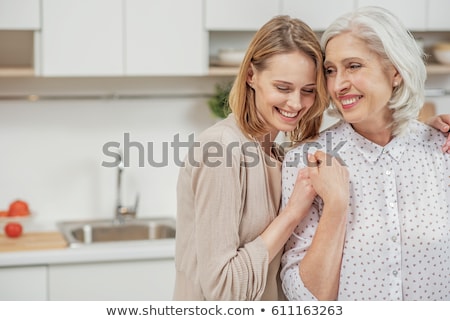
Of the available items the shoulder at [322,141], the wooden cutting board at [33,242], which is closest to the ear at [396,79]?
the shoulder at [322,141]

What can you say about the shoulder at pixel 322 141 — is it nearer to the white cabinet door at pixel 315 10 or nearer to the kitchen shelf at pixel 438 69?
the white cabinet door at pixel 315 10

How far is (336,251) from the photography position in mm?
1092

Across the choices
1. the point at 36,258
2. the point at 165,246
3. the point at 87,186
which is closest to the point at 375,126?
the point at 165,246

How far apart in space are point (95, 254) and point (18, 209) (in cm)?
34

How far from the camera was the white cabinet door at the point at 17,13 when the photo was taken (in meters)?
1.89

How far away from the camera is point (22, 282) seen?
1818 millimetres

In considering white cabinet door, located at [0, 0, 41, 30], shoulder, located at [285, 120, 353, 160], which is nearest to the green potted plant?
white cabinet door, located at [0, 0, 41, 30]

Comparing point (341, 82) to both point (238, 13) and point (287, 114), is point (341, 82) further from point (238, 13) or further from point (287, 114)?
point (238, 13)

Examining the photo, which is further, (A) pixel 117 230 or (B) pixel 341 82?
(A) pixel 117 230

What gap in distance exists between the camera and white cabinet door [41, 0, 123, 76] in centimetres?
192

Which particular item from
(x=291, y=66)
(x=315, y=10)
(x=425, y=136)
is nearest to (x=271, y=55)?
(x=291, y=66)

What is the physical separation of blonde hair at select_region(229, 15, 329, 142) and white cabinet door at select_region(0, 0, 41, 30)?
3.06 feet

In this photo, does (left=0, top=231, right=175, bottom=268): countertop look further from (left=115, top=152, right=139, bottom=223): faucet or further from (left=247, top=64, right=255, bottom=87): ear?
(left=247, top=64, right=255, bottom=87): ear

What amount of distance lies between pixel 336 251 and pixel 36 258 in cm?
94
